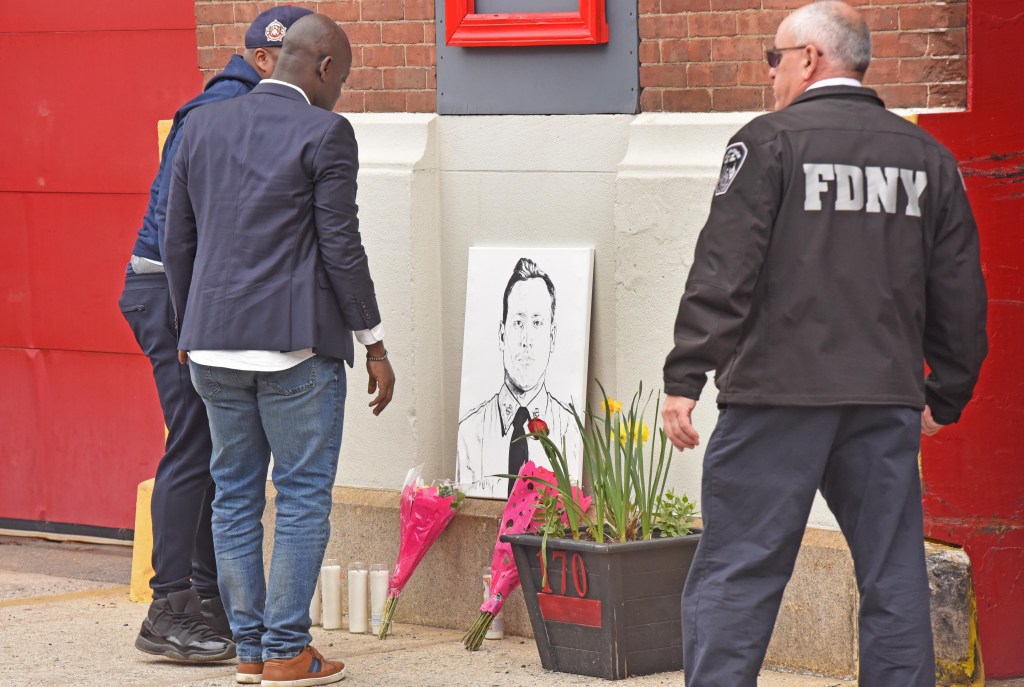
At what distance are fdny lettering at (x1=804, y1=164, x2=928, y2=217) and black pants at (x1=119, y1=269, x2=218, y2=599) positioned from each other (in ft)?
7.94

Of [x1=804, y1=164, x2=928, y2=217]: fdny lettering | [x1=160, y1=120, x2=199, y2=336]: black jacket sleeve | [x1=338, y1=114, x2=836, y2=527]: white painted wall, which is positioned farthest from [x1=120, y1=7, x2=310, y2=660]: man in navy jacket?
[x1=804, y1=164, x2=928, y2=217]: fdny lettering

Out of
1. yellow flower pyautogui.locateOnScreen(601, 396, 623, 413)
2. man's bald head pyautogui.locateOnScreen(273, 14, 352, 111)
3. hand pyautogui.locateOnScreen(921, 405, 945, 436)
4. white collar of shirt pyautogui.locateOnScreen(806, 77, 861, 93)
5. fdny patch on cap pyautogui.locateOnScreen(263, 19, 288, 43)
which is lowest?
yellow flower pyautogui.locateOnScreen(601, 396, 623, 413)

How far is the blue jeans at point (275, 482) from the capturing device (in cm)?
496

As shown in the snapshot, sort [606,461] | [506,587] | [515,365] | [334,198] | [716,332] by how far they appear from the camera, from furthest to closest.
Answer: [515,365] < [506,587] < [606,461] < [334,198] < [716,332]

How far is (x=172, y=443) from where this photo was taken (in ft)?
18.2

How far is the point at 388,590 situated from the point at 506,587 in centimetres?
54

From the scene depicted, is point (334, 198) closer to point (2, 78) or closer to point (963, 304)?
point (963, 304)

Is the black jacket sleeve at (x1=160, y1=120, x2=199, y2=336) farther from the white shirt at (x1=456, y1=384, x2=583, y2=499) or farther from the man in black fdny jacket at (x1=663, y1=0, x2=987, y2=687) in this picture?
the man in black fdny jacket at (x1=663, y1=0, x2=987, y2=687)

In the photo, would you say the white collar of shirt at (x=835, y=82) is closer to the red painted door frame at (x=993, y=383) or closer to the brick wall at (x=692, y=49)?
the red painted door frame at (x=993, y=383)

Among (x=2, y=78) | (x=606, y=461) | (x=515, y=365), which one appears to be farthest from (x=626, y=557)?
(x=2, y=78)

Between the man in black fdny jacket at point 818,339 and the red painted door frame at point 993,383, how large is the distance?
1.00 meters

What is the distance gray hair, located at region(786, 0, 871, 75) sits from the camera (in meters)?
4.03

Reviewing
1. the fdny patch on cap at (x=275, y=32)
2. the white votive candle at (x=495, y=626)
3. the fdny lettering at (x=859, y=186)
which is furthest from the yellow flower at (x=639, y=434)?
the fdny patch on cap at (x=275, y=32)

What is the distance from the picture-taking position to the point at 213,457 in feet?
16.7
